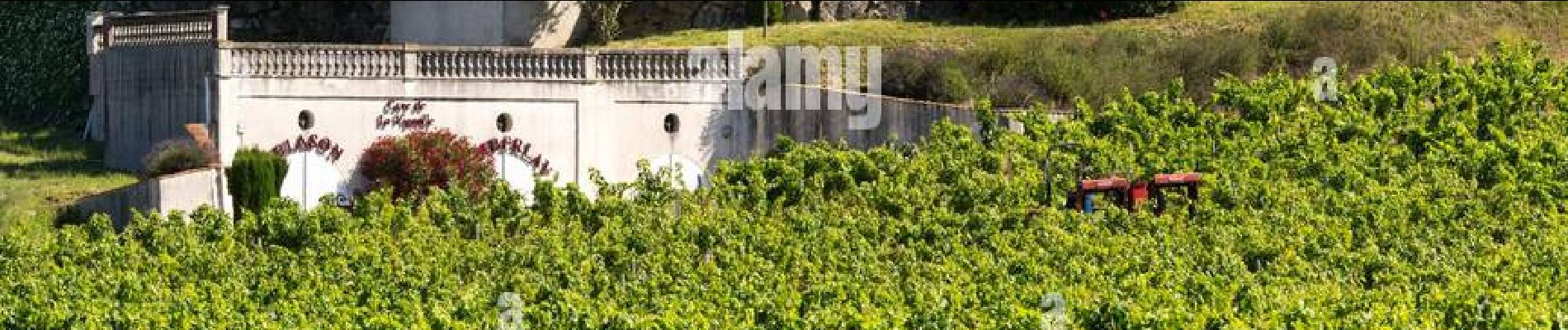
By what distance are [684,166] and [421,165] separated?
13.9 ft

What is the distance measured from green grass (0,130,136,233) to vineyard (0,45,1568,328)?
188cm

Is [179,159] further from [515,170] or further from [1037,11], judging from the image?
[1037,11]

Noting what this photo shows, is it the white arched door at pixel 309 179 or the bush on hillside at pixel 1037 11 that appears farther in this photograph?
the bush on hillside at pixel 1037 11

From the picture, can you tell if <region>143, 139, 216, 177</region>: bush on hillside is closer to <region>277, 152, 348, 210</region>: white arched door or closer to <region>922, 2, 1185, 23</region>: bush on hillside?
<region>277, 152, 348, 210</region>: white arched door

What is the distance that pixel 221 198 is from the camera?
66.2 meters

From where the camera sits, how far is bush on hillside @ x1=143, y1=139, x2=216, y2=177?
2613 inches

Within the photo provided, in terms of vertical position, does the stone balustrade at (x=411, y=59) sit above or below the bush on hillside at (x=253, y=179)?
above

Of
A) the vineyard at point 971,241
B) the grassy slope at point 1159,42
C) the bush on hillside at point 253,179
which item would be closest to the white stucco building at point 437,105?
the bush on hillside at point 253,179

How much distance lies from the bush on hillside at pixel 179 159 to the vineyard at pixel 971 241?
2223 millimetres

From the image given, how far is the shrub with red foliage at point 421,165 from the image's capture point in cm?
6788

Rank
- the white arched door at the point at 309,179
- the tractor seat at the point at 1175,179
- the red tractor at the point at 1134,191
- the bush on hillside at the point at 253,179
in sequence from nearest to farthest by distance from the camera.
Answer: the bush on hillside at the point at 253,179 < the red tractor at the point at 1134,191 < the tractor seat at the point at 1175,179 < the white arched door at the point at 309,179

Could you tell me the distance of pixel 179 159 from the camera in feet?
218

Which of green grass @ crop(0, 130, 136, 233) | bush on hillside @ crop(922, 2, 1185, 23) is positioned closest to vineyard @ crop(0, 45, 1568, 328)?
green grass @ crop(0, 130, 136, 233)

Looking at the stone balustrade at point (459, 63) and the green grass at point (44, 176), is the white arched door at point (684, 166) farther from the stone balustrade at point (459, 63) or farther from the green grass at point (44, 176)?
the green grass at point (44, 176)
